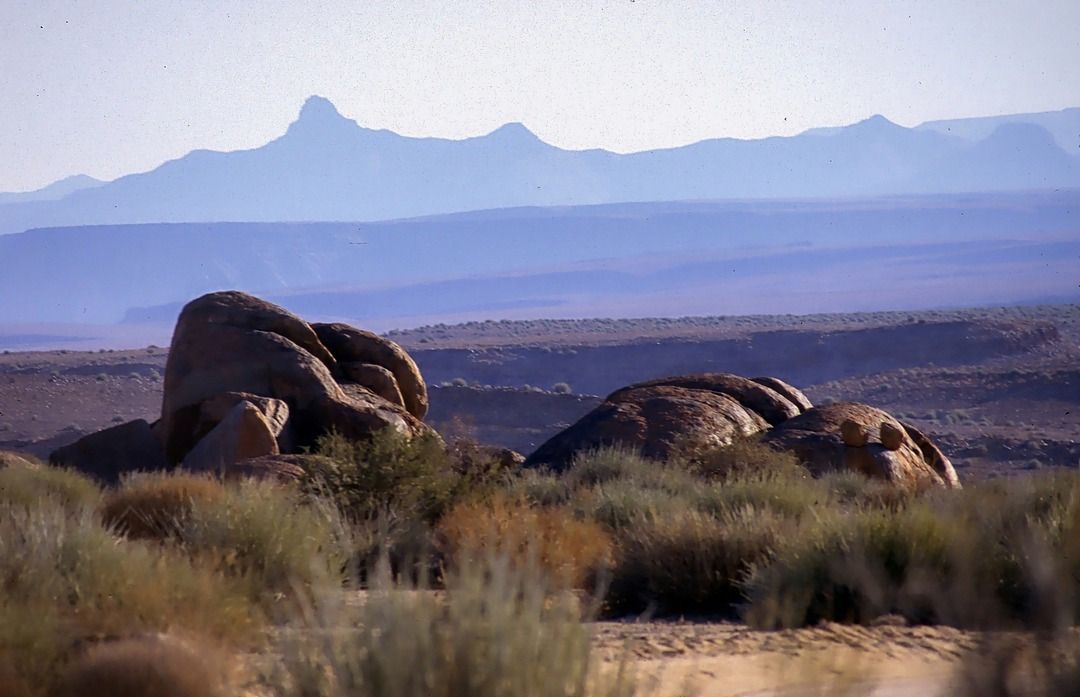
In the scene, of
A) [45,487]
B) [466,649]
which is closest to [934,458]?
[45,487]

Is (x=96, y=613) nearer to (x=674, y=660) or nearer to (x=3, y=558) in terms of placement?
(x=3, y=558)

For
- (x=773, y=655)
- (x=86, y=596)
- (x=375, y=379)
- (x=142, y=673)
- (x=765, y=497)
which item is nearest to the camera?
(x=142, y=673)

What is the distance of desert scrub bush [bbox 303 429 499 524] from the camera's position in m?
14.2

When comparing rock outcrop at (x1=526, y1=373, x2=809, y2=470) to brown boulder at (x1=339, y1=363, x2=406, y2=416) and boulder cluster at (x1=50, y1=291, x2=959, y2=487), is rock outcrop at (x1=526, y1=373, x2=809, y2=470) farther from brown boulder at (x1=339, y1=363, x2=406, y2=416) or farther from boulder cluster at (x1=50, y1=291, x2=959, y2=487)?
brown boulder at (x1=339, y1=363, x2=406, y2=416)

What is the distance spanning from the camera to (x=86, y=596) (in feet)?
26.3

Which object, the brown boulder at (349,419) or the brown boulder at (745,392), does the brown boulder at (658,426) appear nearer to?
the brown boulder at (745,392)

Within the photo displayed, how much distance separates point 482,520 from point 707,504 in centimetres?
306

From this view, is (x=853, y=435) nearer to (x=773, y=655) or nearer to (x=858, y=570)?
(x=858, y=570)

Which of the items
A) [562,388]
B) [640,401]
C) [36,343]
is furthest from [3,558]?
[36,343]

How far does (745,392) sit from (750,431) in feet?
6.41

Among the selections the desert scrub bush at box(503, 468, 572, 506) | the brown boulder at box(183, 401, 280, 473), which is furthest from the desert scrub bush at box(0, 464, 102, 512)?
the desert scrub bush at box(503, 468, 572, 506)

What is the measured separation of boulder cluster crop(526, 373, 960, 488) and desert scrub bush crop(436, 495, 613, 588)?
7.03 m

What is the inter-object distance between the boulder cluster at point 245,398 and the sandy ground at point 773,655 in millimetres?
9750

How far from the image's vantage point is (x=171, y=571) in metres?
8.30
